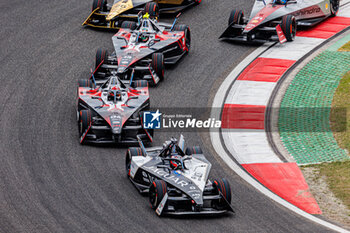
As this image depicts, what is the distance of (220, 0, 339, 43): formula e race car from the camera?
87.9ft

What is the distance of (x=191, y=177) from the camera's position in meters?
16.2

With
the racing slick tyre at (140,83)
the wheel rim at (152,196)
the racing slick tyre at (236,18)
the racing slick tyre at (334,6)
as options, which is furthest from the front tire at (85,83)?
the racing slick tyre at (334,6)

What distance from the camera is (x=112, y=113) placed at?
19.7 metres

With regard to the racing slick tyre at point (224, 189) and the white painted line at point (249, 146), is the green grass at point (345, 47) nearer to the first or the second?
the white painted line at point (249, 146)

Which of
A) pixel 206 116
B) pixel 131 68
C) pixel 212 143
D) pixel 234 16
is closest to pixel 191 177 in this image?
pixel 212 143

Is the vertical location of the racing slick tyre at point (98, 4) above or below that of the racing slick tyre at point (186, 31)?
above

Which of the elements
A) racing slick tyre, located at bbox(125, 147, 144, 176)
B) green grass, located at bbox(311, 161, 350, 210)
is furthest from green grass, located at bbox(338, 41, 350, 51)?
racing slick tyre, located at bbox(125, 147, 144, 176)

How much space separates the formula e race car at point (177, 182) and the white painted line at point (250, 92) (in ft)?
19.3

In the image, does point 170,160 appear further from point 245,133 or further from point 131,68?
point 131,68

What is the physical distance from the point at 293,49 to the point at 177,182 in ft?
41.8

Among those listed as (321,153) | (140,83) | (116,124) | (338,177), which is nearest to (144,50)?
(140,83)

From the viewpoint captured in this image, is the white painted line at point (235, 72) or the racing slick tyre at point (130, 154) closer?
the racing slick tyre at point (130, 154)

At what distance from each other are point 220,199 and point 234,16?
13271mm

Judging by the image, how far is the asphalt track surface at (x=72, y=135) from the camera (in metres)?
15.4
